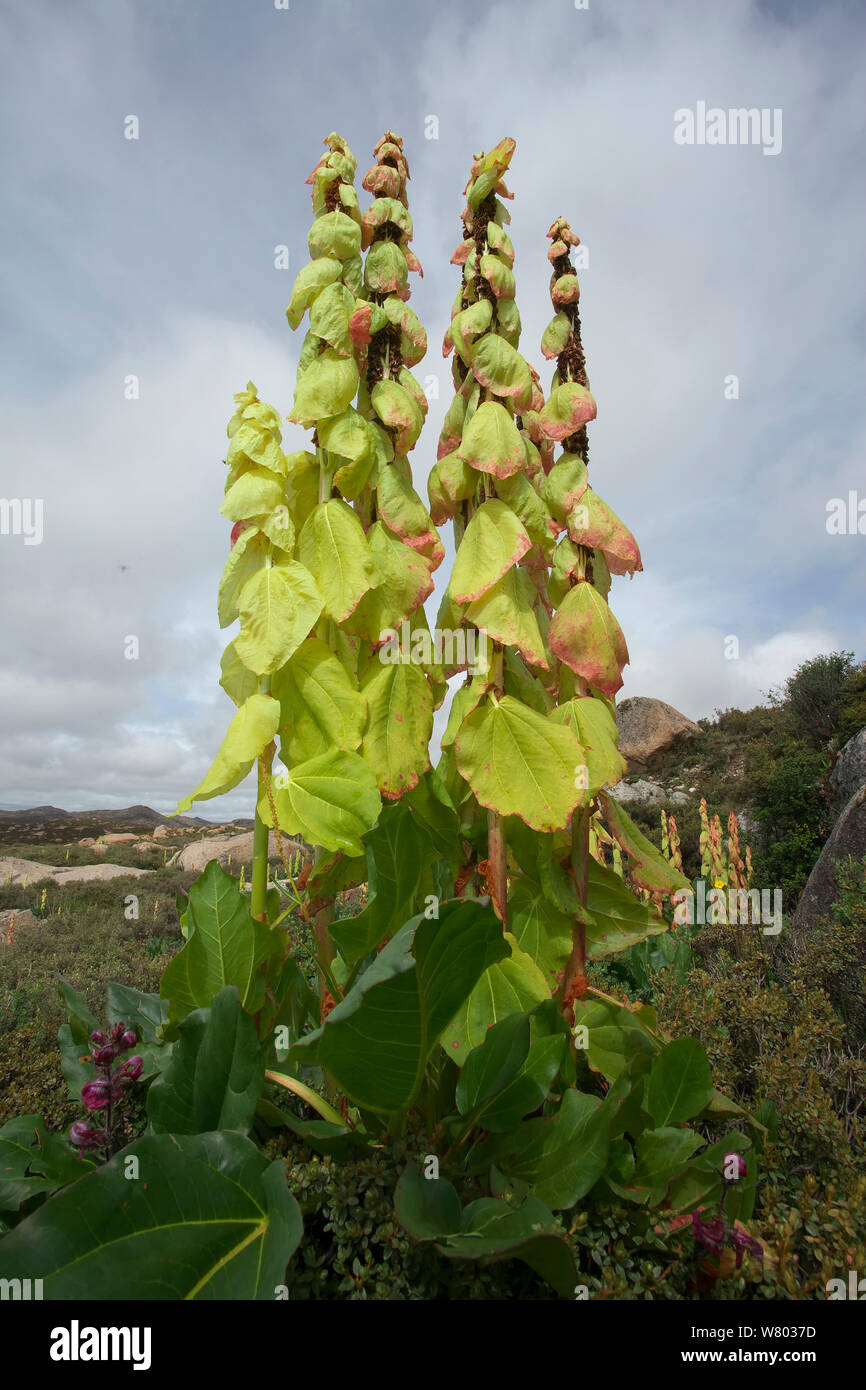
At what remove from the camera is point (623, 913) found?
1639mm

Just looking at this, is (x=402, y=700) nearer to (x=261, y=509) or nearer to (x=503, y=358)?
(x=261, y=509)

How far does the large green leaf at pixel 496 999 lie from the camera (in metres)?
1.31

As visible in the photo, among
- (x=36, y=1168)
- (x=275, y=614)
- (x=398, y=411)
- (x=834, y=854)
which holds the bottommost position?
(x=834, y=854)

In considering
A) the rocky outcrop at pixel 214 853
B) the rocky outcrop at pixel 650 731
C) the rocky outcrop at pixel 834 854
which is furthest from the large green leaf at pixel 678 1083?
the rocky outcrop at pixel 650 731

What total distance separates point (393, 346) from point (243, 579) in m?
0.66

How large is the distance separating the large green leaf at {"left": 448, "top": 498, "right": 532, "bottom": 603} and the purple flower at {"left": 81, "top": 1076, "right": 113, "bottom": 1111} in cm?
113

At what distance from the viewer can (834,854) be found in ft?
21.6

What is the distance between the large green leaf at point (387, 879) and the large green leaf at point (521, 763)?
7.9 inches

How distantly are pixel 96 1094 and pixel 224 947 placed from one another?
0.33 m

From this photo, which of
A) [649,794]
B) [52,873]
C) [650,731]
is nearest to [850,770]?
[649,794]

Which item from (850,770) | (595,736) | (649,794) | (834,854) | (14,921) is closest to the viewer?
(595,736)

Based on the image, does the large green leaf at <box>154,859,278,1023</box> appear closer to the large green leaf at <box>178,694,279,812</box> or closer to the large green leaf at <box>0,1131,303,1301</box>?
the large green leaf at <box>178,694,279,812</box>

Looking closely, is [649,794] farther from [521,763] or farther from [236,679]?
[236,679]
